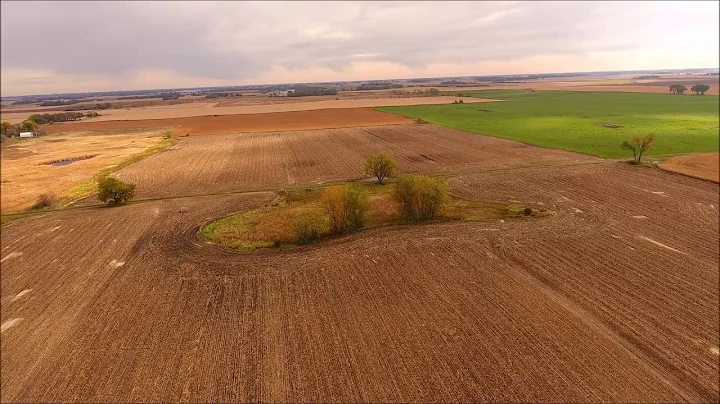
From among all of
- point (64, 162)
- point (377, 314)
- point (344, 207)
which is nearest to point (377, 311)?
point (377, 314)

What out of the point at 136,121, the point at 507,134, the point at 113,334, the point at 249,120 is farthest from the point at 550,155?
the point at 136,121

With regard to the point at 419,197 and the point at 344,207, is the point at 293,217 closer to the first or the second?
the point at 344,207

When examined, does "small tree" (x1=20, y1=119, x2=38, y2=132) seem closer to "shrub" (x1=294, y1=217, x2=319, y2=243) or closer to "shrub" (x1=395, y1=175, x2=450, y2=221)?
"shrub" (x1=294, y1=217, x2=319, y2=243)

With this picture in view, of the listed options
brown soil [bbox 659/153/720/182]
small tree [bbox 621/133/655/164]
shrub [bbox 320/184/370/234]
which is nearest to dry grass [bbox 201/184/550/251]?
shrub [bbox 320/184/370/234]

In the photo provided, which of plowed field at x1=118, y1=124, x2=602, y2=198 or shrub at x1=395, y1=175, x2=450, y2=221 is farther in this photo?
plowed field at x1=118, y1=124, x2=602, y2=198

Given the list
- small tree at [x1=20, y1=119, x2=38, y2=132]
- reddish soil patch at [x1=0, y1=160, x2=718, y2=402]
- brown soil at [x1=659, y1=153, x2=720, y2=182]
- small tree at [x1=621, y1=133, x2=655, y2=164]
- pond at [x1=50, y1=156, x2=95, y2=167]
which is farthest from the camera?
small tree at [x1=20, y1=119, x2=38, y2=132]
